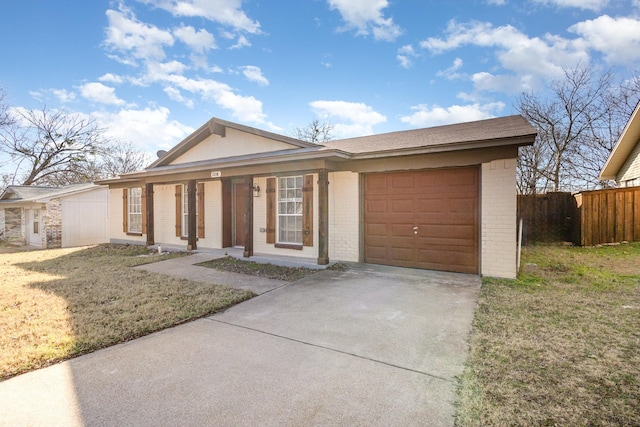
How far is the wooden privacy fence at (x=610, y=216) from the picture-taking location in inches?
383

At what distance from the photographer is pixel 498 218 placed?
A: 596cm

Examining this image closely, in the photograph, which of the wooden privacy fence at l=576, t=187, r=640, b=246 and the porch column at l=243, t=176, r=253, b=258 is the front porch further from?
the wooden privacy fence at l=576, t=187, r=640, b=246

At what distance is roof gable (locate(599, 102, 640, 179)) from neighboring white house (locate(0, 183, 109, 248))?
2275 cm

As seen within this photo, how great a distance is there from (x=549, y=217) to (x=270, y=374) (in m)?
13.2

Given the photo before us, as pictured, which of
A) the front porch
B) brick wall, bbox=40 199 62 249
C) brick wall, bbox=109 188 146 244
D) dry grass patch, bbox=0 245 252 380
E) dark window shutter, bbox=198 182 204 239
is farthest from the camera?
brick wall, bbox=40 199 62 249

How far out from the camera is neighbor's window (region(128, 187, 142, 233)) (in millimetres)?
12151

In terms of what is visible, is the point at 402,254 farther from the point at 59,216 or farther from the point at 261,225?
the point at 59,216

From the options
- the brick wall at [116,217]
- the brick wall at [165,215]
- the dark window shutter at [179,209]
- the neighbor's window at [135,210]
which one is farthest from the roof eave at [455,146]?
the brick wall at [116,217]

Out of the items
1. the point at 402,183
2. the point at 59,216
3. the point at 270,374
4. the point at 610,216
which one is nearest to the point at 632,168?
the point at 610,216

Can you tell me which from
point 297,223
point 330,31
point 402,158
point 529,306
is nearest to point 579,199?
point 402,158

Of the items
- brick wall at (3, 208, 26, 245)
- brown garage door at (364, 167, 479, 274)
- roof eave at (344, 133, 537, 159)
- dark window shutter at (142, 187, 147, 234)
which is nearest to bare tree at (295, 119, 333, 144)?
dark window shutter at (142, 187, 147, 234)

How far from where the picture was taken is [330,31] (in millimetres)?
10859

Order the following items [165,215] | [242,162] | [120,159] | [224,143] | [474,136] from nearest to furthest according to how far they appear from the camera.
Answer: [474,136]
[242,162]
[224,143]
[165,215]
[120,159]

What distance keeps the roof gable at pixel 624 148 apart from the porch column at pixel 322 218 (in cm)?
1104
